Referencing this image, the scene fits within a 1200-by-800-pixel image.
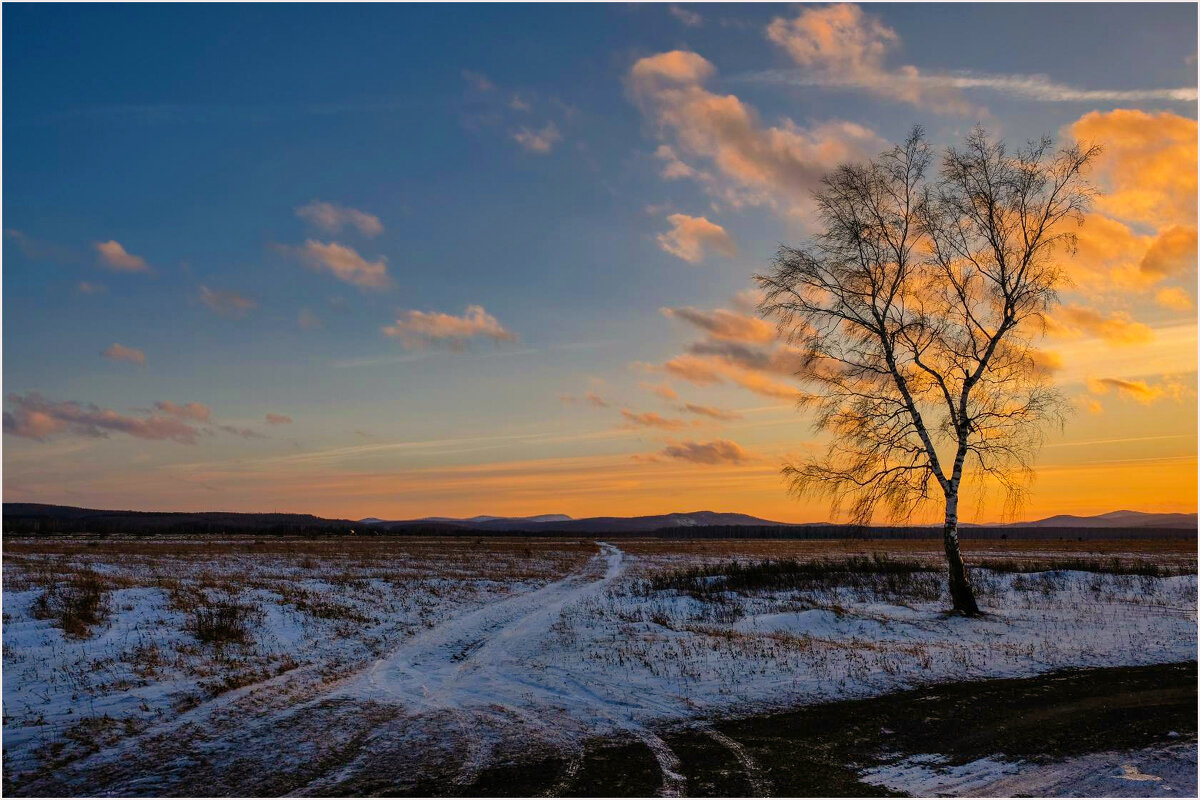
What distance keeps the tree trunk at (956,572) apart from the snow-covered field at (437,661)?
848 millimetres

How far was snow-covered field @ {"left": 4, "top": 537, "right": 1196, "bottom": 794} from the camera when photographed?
9320mm

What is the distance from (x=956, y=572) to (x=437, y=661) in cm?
1620

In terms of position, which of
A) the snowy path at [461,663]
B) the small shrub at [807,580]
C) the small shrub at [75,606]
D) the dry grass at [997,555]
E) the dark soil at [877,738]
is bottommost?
the dry grass at [997,555]

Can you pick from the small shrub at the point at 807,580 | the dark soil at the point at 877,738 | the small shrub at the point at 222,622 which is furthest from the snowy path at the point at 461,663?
the small shrub at the point at 807,580

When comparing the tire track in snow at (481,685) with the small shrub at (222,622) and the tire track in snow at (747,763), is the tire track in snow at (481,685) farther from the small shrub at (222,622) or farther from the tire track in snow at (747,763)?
the small shrub at (222,622)

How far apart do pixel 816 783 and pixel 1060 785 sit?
2664 millimetres

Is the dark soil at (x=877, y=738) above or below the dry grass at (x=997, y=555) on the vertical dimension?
above

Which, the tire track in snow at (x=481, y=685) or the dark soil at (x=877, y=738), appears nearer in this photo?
the dark soil at (x=877, y=738)

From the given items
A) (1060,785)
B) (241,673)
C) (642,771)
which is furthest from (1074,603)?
(241,673)

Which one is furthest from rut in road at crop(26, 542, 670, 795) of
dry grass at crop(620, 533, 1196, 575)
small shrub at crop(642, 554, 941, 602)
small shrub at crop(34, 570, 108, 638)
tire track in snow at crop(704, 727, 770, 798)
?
dry grass at crop(620, 533, 1196, 575)

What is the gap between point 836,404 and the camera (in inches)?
919

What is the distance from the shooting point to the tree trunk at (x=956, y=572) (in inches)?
886

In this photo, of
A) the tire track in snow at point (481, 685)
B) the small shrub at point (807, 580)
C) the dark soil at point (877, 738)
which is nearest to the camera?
the dark soil at point (877, 738)

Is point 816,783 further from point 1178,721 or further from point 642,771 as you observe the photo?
point 1178,721
